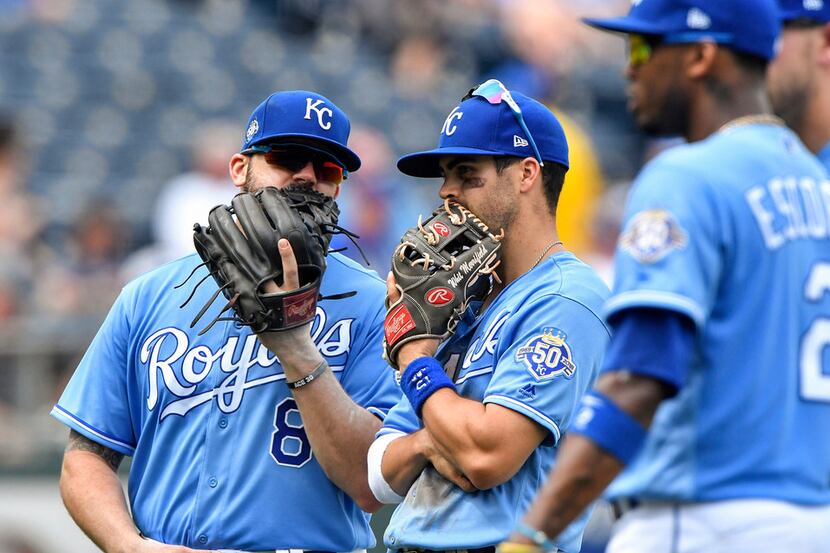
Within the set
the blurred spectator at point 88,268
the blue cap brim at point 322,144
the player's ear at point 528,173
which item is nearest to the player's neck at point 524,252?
the player's ear at point 528,173

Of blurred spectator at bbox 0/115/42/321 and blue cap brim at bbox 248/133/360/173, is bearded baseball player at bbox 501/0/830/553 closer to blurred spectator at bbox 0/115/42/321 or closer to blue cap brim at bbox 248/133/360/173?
blue cap brim at bbox 248/133/360/173

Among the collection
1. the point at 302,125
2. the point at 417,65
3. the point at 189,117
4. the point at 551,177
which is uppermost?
the point at 417,65

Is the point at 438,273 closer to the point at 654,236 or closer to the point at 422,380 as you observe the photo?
the point at 422,380

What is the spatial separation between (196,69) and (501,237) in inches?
421

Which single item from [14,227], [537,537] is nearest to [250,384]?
[537,537]

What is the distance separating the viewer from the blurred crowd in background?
29.0 feet

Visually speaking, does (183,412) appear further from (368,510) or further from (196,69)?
(196,69)

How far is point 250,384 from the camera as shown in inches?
157

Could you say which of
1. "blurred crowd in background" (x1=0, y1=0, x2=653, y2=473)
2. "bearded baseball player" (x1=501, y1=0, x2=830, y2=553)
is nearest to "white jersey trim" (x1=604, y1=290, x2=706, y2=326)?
"bearded baseball player" (x1=501, y1=0, x2=830, y2=553)

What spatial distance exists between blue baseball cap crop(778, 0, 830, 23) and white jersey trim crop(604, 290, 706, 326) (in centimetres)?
110

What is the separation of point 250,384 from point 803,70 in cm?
181

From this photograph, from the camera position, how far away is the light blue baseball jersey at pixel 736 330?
8.65 feet

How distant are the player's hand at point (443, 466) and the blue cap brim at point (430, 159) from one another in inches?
31.4

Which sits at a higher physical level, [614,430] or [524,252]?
[524,252]
